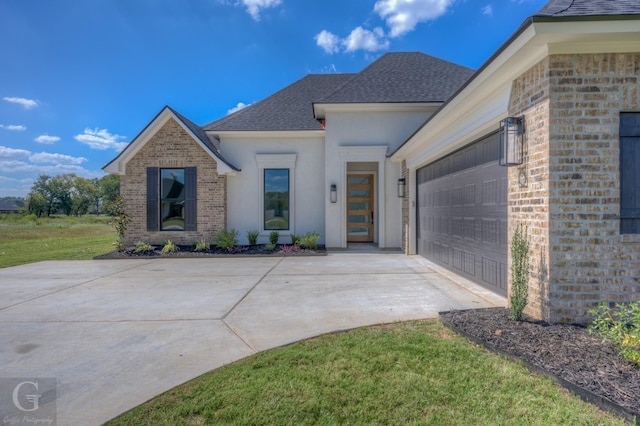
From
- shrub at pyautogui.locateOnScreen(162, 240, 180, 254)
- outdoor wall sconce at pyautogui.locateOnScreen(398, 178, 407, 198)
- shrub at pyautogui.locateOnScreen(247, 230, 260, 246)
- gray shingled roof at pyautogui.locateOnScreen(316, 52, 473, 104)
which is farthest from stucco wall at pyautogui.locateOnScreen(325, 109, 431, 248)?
shrub at pyautogui.locateOnScreen(162, 240, 180, 254)

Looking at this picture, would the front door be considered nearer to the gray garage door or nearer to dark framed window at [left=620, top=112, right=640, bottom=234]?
the gray garage door

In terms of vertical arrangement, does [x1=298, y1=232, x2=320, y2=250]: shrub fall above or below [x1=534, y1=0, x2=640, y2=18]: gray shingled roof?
below

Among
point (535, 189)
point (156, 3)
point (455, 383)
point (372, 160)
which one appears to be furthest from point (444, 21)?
point (455, 383)

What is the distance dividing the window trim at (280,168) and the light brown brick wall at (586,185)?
30.8ft

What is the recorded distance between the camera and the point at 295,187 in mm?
12320

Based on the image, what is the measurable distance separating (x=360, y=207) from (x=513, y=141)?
9.19 m

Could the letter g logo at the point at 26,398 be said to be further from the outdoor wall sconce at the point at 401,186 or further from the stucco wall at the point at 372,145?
the outdoor wall sconce at the point at 401,186

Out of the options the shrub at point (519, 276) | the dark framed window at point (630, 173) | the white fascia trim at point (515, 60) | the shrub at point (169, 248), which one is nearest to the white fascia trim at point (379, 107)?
the white fascia trim at point (515, 60)

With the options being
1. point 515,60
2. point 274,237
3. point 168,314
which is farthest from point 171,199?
point 515,60

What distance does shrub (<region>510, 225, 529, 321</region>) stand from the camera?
12.4 feet

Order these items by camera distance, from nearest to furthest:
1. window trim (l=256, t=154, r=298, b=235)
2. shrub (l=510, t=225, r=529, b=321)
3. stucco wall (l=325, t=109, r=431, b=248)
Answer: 1. shrub (l=510, t=225, r=529, b=321)
2. stucco wall (l=325, t=109, r=431, b=248)
3. window trim (l=256, t=154, r=298, b=235)

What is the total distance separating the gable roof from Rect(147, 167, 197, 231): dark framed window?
918 millimetres

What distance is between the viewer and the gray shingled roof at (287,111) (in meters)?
12.2

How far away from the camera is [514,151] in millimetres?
4199
